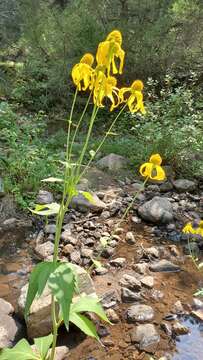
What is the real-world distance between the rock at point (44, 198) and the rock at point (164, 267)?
1320 millimetres

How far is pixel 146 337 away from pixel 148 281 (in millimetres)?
730

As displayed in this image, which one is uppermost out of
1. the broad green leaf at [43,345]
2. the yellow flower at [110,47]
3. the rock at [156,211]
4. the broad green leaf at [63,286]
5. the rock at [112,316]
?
the yellow flower at [110,47]

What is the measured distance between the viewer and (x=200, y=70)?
340 inches

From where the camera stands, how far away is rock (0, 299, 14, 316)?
10.1 feet

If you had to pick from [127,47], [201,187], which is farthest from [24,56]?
[201,187]

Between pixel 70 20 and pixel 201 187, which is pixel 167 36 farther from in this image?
pixel 201 187

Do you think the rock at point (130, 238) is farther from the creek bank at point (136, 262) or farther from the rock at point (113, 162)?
the rock at point (113, 162)

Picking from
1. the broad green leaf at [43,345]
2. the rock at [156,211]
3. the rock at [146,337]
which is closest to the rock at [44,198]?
the rock at [156,211]

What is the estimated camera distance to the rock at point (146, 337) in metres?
2.96

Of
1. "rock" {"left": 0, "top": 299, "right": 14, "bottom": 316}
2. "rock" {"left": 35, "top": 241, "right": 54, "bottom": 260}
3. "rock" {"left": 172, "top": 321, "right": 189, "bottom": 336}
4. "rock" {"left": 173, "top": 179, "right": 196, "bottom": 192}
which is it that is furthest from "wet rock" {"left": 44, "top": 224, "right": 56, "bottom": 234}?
"rock" {"left": 173, "top": 179, "right": 196, "bottom": 192}

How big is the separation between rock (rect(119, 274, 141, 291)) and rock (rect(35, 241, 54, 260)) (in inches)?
28.6

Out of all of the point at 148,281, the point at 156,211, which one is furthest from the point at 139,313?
the point at 156,211

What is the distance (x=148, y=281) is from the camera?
3.71 meters

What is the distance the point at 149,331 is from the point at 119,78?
234 inches
